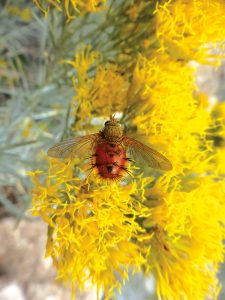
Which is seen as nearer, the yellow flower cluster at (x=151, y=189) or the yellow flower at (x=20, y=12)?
the yellow flower cluster at (x=151, y=189)

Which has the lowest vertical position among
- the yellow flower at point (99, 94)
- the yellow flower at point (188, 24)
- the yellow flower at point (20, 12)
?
the yellow flower at point (99, 94)

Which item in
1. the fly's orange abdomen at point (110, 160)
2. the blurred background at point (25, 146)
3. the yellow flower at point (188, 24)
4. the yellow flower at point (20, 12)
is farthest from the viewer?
the yellow flower at point (20, 12)

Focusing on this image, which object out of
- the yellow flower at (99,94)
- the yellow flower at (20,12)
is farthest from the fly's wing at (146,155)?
the yellow flower at (20,12)

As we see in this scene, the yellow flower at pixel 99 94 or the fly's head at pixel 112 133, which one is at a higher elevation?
the yellow flower at pixel 99 94

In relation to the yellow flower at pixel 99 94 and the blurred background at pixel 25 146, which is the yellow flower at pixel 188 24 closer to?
the yellow flower at pixel 99 94

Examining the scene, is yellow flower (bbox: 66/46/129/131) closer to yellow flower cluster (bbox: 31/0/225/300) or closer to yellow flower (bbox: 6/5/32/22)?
yellow flower cluster (bbox: 31/0/225/300)

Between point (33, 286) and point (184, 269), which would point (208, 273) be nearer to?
point (184, 269)

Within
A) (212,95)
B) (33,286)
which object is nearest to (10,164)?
(33,286)

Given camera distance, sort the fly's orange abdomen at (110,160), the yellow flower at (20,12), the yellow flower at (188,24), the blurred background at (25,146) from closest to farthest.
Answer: the fly's orange abdomen at (110,160) < the yellow flower at (188,24) < the blurred background at (25,146) < the yellow flower at (20,12)
